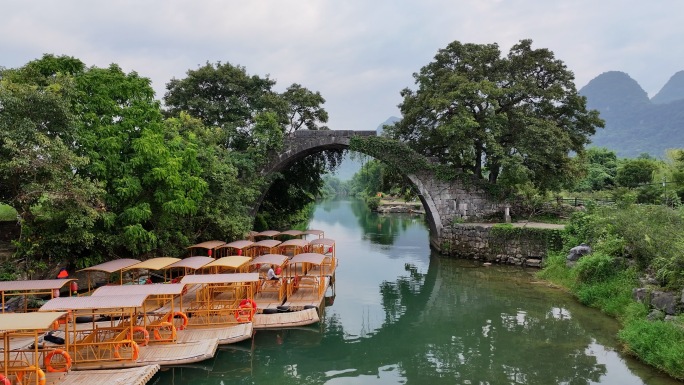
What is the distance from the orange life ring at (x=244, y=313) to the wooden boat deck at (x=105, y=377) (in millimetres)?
3252

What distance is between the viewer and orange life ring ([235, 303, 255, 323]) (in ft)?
41.2

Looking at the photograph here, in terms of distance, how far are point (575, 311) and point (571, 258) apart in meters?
4.17

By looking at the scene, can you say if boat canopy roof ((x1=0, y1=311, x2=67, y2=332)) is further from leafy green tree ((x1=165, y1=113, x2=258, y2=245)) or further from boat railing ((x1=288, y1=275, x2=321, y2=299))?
leafy green tree ((x1=165, y1=113, x2=258, y2=245))

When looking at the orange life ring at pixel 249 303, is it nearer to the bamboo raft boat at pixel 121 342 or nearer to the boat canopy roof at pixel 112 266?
the bamboo raft boat at pixel 121 342

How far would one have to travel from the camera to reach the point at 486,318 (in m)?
14.8

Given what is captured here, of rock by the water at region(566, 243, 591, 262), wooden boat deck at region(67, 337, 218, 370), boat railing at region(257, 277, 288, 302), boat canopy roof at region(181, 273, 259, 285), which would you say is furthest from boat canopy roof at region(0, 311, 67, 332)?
rock by the water at region(566, 243, 591, 262)

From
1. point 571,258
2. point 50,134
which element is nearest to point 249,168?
point 50,134

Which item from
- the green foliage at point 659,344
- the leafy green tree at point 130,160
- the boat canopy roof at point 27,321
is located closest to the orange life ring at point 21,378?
the boat canopy roof at point 27,321

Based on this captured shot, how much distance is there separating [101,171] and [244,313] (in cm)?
737

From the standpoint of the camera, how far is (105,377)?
9.02 meters

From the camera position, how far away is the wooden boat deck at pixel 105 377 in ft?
28.8

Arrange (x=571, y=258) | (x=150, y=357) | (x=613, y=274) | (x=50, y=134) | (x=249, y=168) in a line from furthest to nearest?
(x=249, y=168) → (x=571, y=258) → (x=613, y=274) → (x=50, y=134) → (x=150, y=357)

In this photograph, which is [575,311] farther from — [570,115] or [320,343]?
[570,115]

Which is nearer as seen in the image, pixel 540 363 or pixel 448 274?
pixel 540 363
